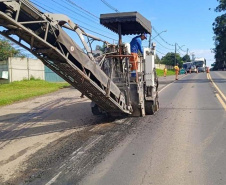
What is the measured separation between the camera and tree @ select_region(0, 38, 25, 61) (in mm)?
34250

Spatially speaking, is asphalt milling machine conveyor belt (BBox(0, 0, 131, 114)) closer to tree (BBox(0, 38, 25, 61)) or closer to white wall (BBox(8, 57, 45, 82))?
white wall (BBox(8, 57, 45, 82))

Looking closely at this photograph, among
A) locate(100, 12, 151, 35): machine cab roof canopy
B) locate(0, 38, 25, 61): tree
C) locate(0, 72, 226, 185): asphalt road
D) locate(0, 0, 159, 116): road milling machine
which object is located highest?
locate(0, 38, 25, 61): tree

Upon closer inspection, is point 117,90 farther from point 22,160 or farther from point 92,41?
point 22,160

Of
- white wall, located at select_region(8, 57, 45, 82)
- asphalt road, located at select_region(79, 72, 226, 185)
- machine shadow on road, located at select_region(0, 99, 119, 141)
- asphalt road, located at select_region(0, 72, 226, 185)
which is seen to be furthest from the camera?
white wall, located at select_region(8, 57, 45, 82)

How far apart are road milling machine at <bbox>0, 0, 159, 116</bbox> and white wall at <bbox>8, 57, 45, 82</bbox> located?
21.4m

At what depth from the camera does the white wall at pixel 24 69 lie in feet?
102

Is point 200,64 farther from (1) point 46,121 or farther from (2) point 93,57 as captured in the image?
(2) point 93,57

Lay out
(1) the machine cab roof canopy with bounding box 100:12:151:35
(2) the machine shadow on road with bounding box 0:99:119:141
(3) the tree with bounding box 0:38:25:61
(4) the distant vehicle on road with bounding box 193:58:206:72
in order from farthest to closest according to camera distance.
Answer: (4) the distant vehicle on road with bounding box 193:58:206:72, (3) the tree with bounding box 0:38:25:61, (1) the machine cab roof canopy with bounding box 100:12:151:35, (2) the machine shadow on road with bounding box 0:99:119:141

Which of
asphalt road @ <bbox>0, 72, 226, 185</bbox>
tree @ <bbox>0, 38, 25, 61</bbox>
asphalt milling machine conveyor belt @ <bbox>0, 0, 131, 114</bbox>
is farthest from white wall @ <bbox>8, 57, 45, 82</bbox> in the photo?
asphalt milling machine conveyor belt @ <bbox>0, 0, 131, 114</bbox>

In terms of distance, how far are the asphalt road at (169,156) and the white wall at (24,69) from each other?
24.0 m

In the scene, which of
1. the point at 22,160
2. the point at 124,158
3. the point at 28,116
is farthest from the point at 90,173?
the point at 28,116

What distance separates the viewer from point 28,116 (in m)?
12.0

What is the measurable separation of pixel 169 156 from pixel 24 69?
2894cm

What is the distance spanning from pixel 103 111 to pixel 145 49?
2625 millimetres
